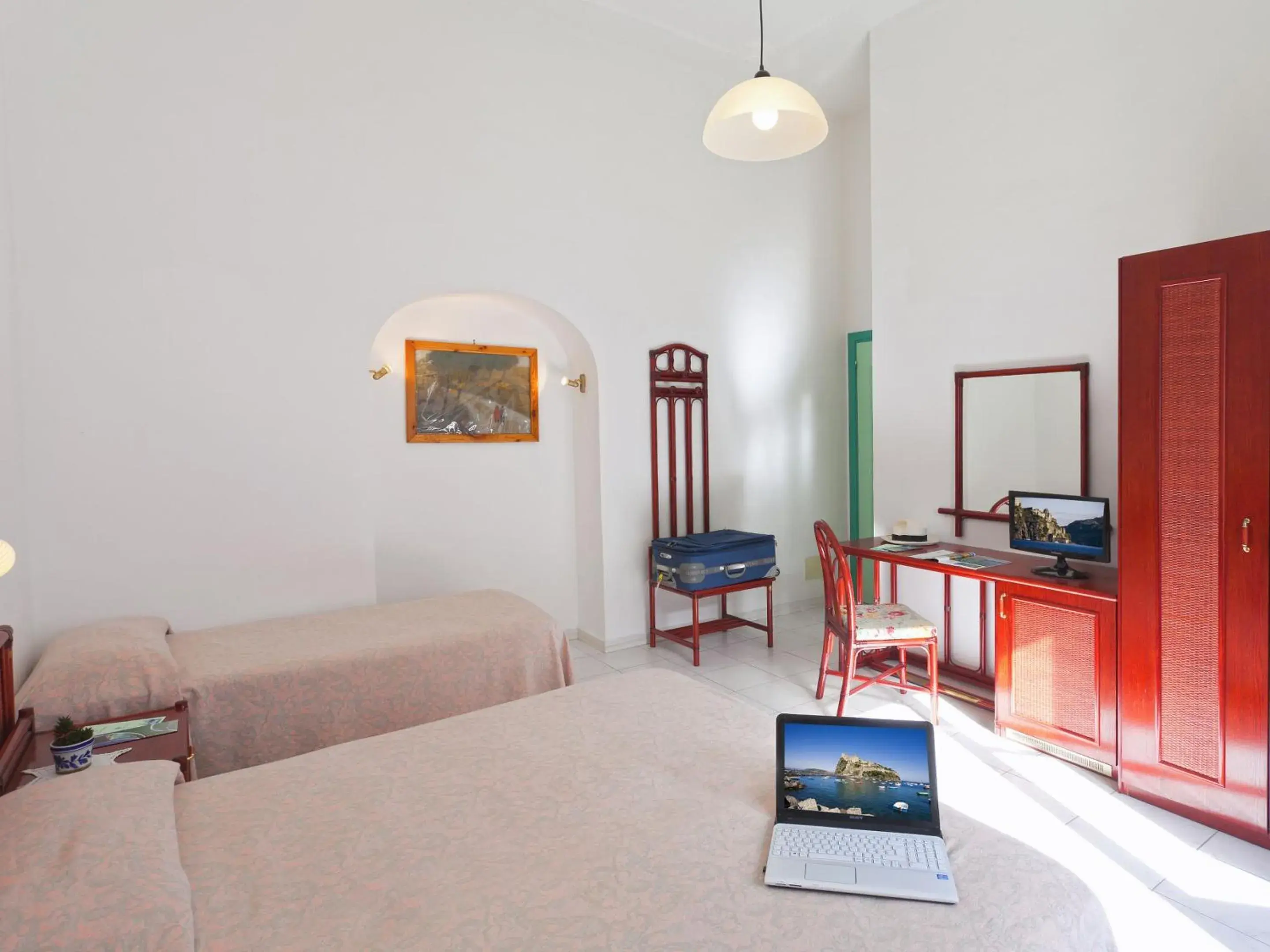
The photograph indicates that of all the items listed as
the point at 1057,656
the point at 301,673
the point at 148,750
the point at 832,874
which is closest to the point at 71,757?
the point at 148,750

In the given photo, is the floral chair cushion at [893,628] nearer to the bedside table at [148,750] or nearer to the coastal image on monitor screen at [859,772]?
the coastal image on monitor screen at [859,772]

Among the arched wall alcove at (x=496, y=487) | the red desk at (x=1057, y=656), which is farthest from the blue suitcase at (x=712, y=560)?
the red desk at (x=1057, y=656)

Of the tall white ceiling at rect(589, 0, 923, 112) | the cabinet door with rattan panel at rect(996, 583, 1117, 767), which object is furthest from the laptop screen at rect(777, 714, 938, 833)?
the tall white ceiling at rect(589, 0, 923, 112)

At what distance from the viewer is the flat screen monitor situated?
10.0 feet

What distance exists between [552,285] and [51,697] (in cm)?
299

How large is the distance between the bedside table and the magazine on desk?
3.04 metres

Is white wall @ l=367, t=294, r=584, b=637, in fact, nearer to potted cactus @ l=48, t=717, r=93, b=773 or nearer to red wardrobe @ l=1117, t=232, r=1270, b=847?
potted cactus @ l=48, t=717, r=93, b=773

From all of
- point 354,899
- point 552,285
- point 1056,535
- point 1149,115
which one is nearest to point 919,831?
point 354,899

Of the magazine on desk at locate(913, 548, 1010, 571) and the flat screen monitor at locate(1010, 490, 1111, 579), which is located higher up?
the flat screen monitor at locate(1010, 490, 1111, 579)

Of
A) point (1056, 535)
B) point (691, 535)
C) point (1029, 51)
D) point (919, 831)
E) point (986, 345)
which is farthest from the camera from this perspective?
point (691, 535)

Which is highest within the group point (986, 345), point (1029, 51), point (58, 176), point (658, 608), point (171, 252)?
point (1029, 51)

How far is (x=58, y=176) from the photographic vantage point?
2984 millimetres

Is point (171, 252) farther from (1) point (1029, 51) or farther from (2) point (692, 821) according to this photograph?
(1) point (1029, 51)

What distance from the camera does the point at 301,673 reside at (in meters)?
2.70
